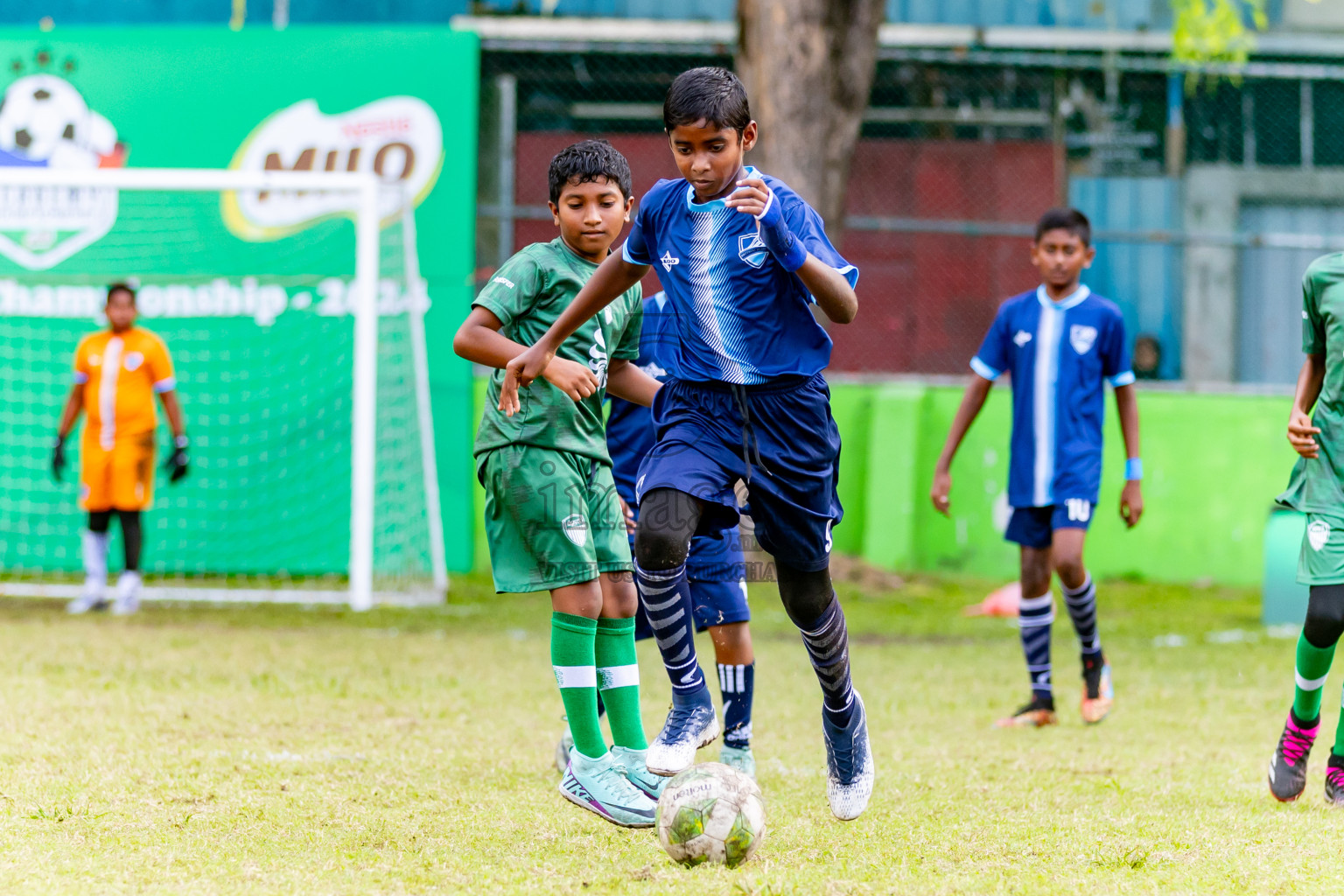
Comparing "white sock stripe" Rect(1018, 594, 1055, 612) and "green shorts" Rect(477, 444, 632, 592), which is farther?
"white sock stripe" Rect(1018, 594, 1055, 612)

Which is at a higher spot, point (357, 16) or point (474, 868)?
point (357, 16)

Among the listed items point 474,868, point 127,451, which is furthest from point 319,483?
point 474,868

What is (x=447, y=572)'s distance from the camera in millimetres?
11758

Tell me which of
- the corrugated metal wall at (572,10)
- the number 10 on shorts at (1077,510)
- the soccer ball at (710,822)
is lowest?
the soccer ball at (710,822)

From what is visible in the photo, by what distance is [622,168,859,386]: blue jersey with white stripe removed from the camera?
3.76 metres

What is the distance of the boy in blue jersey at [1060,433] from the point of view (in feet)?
19.8

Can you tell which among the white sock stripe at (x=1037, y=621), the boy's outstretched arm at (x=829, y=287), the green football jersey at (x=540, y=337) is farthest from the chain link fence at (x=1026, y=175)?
the boy's outstretched arm at (x=829, y=287)

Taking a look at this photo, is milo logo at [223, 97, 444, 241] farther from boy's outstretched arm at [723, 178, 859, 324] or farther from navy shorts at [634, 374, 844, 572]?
boy's outstretched arm at [723, 178, 859, 324]

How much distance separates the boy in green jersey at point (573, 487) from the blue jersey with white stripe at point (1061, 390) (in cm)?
250

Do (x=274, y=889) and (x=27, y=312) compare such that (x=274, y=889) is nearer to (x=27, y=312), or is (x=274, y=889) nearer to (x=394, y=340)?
(x=394, y=340)

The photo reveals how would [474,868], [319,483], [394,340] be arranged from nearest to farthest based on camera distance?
1. [474,868]
2. [394,340]
3. [319,483]

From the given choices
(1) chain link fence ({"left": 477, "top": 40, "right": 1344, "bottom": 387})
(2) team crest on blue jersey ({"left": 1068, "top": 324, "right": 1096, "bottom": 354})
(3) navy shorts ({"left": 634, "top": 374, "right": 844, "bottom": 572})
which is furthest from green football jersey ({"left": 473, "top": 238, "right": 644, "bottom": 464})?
(1) chain link fence ({"left": 477, "top": 40, "right": 1344, "bottom": 387})

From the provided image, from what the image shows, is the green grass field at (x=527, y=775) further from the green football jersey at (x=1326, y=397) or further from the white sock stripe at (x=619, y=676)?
the green football jersey at (x=1326, y=397)

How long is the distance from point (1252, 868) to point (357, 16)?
11332 millimetres
